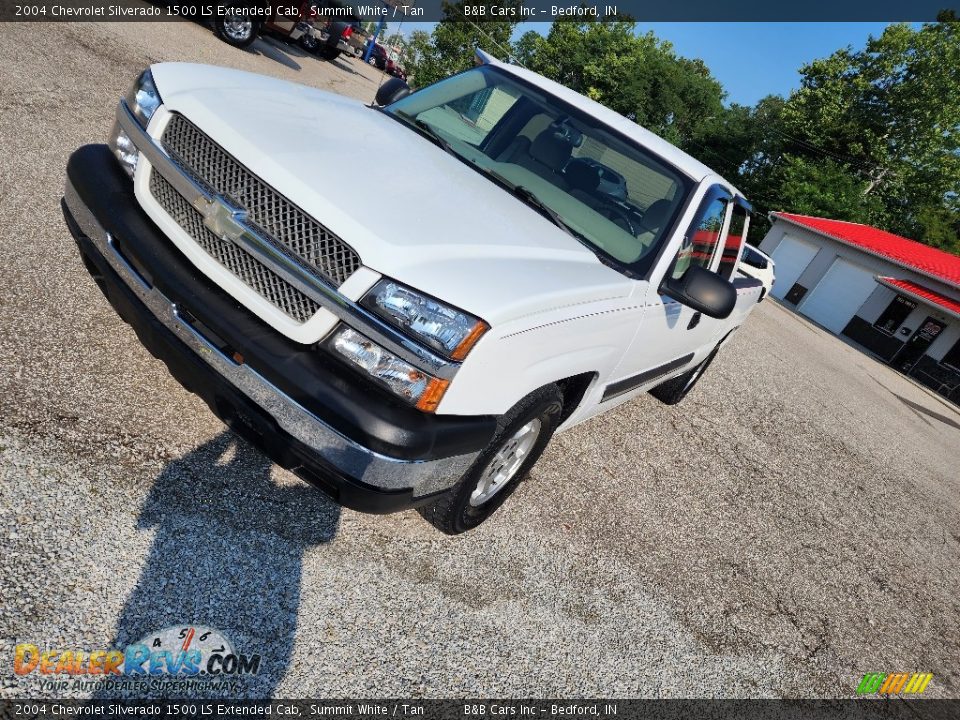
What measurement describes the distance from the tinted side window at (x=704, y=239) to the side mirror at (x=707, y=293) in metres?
0.19

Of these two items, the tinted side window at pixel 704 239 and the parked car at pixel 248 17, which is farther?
the parked car at pixel 248 17

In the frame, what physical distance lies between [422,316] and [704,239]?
211cm

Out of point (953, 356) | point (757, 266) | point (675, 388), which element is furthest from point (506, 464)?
point (953, 356)

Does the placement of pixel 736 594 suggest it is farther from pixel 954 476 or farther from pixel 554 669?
pixel 954 476

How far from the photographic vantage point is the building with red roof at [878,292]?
20.5 m

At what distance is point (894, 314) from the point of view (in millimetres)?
22266

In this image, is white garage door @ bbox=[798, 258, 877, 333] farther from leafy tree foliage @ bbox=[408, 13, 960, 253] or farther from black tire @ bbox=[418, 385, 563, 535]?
black tire @ bbox=[418, 385, 563, 535]

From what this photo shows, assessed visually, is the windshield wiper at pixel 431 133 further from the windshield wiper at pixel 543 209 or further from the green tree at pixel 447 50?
the green tree at pixel 447 50

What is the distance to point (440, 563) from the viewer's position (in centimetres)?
269

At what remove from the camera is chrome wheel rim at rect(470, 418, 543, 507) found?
2.70 m

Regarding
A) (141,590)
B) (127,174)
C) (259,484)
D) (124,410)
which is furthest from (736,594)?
(127,174)

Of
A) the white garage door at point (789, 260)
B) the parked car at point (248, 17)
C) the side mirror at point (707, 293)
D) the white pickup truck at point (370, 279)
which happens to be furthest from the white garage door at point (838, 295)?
the side mirror at point (707, 293)

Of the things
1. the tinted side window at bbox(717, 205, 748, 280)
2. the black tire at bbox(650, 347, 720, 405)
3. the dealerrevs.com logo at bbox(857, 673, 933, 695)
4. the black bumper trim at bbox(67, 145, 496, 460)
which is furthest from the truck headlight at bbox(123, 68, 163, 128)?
the dealerrevs.com logo at bbox(857, 673, 933, 695)

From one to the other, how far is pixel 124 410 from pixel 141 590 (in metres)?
0.98
